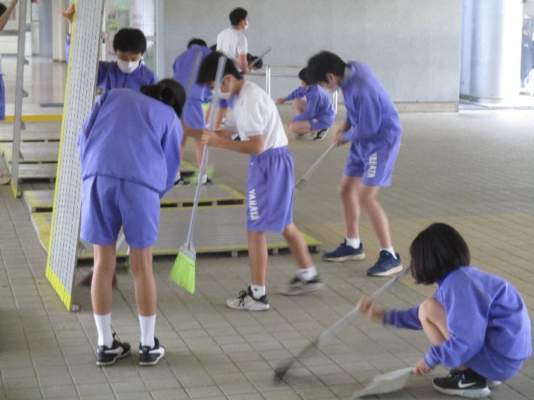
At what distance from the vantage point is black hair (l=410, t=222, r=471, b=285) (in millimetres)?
4016

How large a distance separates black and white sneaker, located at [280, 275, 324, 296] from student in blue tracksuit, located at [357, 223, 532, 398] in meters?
1.71

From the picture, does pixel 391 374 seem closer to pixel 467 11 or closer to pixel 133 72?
pixel 133 72

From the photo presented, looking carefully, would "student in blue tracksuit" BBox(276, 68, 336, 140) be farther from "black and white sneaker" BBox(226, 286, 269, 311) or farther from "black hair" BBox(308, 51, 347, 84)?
"black and white sneaker" BBox(226, 286, 269, 311)

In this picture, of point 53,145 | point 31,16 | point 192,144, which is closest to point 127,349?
point 53,145

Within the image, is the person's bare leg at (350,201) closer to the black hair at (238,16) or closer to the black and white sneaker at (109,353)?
the black and white sneaker at (109,353)

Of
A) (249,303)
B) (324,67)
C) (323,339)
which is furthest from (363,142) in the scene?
(323,339)

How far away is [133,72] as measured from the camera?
694 centimetres

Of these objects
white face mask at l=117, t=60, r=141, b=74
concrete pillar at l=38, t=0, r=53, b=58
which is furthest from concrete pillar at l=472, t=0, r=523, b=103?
concrete pillar at l=38, t=0, r=53, b=58

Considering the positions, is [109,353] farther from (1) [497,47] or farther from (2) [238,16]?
(1) [497,47]

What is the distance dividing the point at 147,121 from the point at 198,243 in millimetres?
2517

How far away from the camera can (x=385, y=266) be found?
20.6ft

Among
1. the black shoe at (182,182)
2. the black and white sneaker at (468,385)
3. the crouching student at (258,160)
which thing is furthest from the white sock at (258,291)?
the black shoe at (182,182)

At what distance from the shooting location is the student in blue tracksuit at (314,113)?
41.0 feet

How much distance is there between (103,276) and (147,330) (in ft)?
1.13
